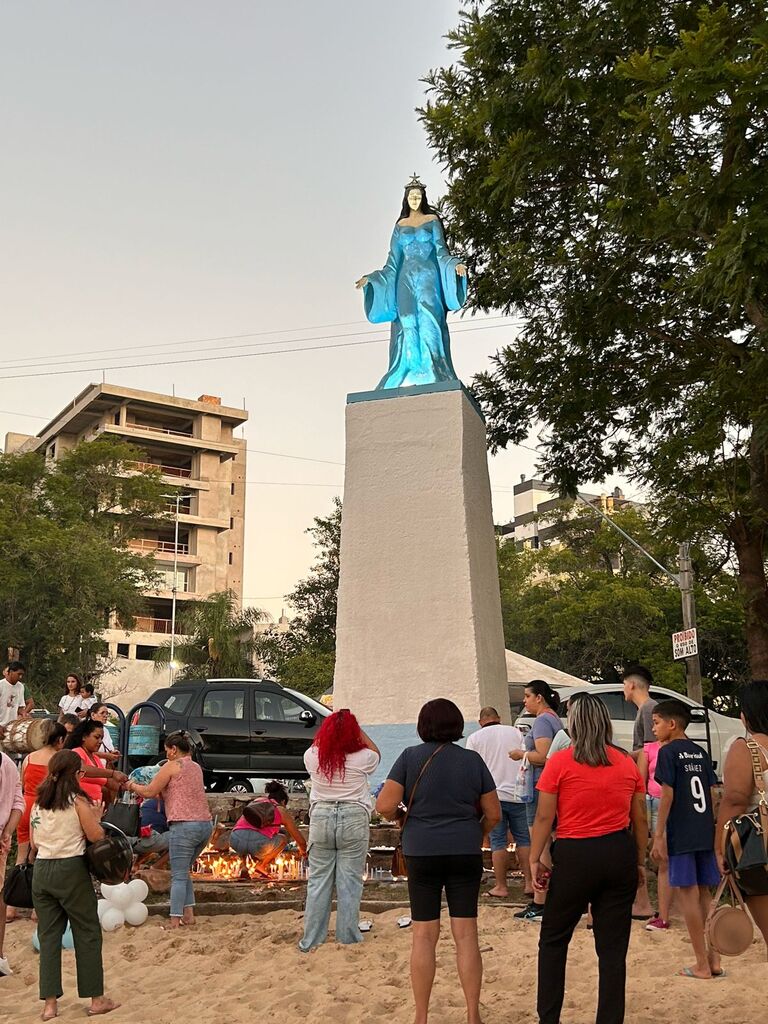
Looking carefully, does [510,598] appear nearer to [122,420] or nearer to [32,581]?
[32,581]

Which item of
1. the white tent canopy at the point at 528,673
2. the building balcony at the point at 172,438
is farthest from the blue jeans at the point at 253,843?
the building balcony at the point at 172,438

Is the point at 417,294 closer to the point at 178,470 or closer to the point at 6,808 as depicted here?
the point at 6,808

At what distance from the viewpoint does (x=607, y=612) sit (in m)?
35.4

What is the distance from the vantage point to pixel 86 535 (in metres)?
36.7

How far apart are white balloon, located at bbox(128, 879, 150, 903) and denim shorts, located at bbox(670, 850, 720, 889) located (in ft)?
13.8

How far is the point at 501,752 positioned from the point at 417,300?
6588 mm

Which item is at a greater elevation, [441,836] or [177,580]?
[177,580]

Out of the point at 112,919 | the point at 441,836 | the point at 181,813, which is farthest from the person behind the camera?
the point at 112,919

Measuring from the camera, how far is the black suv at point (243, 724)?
14.7m

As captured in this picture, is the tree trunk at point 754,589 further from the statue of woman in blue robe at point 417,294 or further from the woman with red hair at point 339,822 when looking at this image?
the woman with red hair at point 339,822

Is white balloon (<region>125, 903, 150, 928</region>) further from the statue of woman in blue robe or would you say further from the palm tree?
the palm tree

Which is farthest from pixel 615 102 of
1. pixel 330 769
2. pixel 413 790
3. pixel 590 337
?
pixel 413 790

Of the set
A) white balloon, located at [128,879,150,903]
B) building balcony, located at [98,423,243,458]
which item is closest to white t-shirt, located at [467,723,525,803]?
white balloon, located at [128,879,150,903]

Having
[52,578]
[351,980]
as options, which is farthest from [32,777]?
[52,578]
